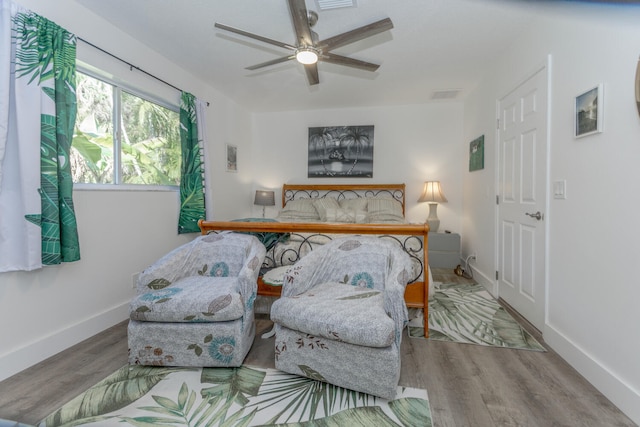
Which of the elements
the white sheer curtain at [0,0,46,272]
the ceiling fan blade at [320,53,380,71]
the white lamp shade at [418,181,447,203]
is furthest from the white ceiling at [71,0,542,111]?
the white lamp shade at [418,181,447,203]

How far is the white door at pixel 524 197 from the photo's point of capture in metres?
2.22

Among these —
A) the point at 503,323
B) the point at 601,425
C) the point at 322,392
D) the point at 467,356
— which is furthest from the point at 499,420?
the point at 503,323

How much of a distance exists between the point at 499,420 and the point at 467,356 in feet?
1.91

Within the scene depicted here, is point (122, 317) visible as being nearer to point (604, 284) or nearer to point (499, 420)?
point (499, 420)

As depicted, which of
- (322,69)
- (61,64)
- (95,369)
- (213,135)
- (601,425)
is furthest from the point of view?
(213,135)

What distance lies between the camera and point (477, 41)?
268 cm

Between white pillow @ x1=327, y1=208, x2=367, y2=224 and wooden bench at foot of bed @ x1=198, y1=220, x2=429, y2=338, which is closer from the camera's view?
wooden bench at foot of bed @ x1=198, y1=220, x2=429, y2=338

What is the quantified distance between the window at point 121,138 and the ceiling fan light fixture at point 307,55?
1.68 meters

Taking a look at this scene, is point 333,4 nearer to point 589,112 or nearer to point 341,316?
point 589,112

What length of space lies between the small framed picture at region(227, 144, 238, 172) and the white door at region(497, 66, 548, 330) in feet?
11.2

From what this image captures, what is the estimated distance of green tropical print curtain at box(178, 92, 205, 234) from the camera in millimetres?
3156

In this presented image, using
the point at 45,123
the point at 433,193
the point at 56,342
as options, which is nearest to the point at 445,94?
the point at 433,193

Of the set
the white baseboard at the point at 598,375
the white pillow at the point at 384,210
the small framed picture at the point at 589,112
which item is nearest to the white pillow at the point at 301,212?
the white pillow at the point at 384,210

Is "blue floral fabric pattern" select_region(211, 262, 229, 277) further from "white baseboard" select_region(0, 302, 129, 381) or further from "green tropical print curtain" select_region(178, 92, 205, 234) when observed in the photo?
"green tropical print curtain" select_region(178, 92, 205, 234)
